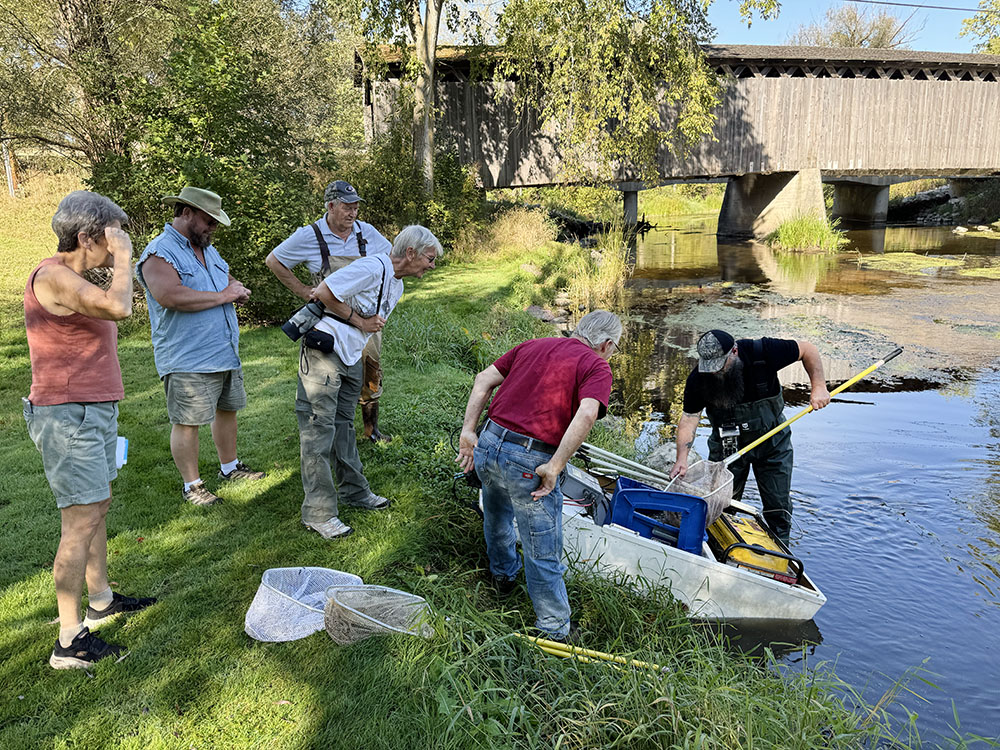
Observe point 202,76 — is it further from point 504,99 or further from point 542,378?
point 504,99

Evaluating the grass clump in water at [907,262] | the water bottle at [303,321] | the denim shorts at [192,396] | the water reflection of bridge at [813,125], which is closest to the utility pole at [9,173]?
the water reflection of bridge at [813,125]

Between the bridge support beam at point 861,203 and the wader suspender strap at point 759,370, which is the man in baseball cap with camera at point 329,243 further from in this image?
the bridge support beam at point 861,203

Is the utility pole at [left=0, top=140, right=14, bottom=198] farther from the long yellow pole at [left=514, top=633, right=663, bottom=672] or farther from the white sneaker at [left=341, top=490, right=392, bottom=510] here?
the long yellow pole at [left=514, top=633, right=663, bottom=672]

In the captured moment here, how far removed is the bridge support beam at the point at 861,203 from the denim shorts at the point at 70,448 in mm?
36516

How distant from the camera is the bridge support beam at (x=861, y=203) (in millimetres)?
32969

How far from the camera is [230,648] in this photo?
3.24 m

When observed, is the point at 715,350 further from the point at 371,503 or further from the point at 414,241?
the point at 371,503

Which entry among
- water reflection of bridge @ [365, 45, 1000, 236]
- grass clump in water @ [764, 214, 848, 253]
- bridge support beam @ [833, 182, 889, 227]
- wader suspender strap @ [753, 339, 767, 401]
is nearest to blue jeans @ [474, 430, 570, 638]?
wader suspender strap @ [753, 339, 767, 401]

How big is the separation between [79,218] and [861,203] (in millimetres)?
38158

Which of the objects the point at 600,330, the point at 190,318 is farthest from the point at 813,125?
the point at 190,318

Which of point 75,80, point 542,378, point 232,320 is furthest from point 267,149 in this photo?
point 542,378

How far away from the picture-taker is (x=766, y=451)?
503 cm

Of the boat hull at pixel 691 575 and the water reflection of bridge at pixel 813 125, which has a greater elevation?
the water reflection of bridge at pixel 813 125

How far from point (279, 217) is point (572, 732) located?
804 centimetres
